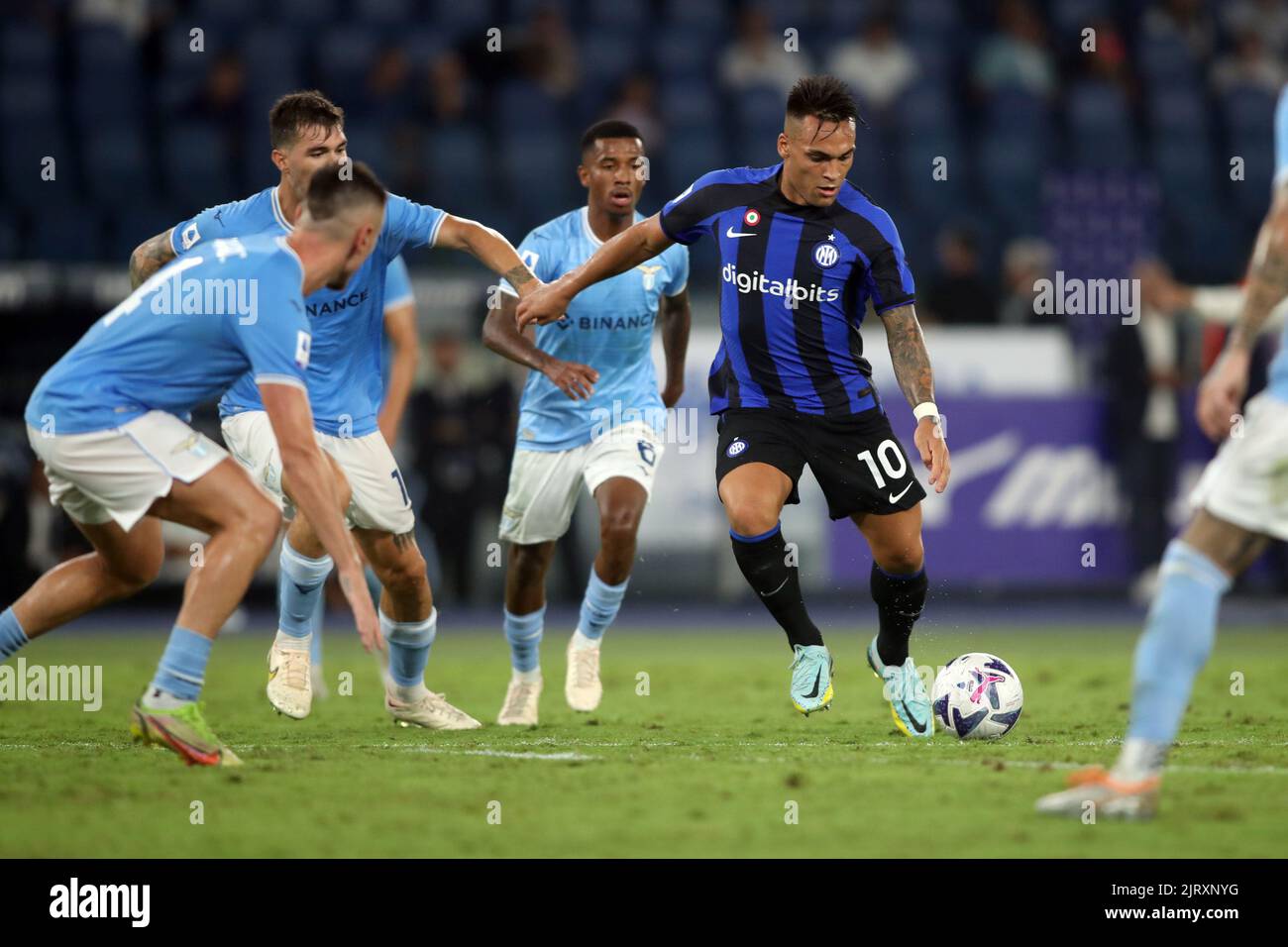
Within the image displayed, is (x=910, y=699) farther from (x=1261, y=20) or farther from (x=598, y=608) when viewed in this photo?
(x=1261, y=20)

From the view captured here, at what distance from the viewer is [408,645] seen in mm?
8359

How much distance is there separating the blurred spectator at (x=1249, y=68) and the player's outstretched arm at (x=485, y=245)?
553 inches

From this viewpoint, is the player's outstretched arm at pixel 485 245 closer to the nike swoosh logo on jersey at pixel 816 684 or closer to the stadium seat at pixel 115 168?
the nike swoosh logo on jersey at pixel 816 684

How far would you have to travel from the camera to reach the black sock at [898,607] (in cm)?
785

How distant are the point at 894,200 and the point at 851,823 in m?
13.1

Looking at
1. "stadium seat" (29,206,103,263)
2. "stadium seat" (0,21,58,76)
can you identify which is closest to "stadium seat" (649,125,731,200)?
"stadium seat" (29,206,103,263)

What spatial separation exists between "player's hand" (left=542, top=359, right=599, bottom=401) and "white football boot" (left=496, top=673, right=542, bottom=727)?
1539 millimetres

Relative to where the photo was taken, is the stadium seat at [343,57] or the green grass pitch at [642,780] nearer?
the green grass pitch at [642,780]

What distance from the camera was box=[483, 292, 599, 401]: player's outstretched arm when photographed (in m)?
8.27

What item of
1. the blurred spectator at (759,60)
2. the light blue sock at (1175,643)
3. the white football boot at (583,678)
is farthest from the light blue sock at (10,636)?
the blurred spectator at (759,60)

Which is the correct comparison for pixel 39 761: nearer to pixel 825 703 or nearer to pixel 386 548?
pixel 386 548

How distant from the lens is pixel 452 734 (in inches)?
321

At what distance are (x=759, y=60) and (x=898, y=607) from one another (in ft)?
39.6

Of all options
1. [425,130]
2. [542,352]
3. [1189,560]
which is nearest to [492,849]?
[1189,560]
